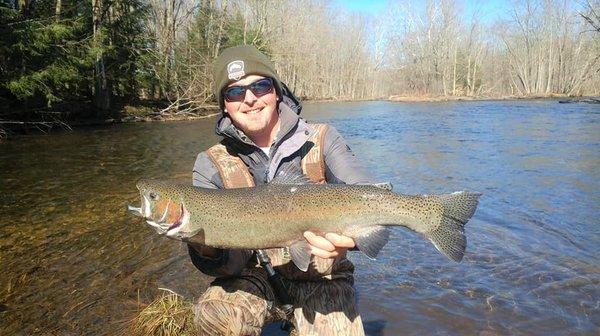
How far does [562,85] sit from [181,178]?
188 feet

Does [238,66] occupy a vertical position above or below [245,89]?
above

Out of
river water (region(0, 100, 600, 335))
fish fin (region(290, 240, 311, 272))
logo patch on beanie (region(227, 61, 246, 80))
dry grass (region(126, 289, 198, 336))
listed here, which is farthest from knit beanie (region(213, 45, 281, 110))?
river water (region(0, 100, 600, 335))

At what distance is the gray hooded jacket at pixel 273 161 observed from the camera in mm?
3125

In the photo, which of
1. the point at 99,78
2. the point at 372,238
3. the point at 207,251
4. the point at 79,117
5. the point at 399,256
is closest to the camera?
the point at 372,238

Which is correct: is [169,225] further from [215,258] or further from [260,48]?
[260,48]

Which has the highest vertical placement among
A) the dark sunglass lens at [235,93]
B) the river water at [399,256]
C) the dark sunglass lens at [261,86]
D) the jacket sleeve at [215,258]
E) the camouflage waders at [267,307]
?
the dark sunglass lens at [261,86]

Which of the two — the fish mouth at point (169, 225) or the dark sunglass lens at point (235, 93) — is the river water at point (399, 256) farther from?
the dark sunglass lens at point (235, 93)

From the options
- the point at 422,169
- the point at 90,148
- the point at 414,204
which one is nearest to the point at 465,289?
the point at 414,204

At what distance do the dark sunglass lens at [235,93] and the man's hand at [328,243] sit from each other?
43.3 inches

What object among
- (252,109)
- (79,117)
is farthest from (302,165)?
(79,117)

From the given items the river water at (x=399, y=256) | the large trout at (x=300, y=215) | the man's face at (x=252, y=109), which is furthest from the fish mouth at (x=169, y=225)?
the river water at (x=399, y=256)

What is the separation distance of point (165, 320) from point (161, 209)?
1.61 metres

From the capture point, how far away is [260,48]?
37.7m

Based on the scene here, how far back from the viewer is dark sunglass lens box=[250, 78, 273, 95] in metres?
3.19
